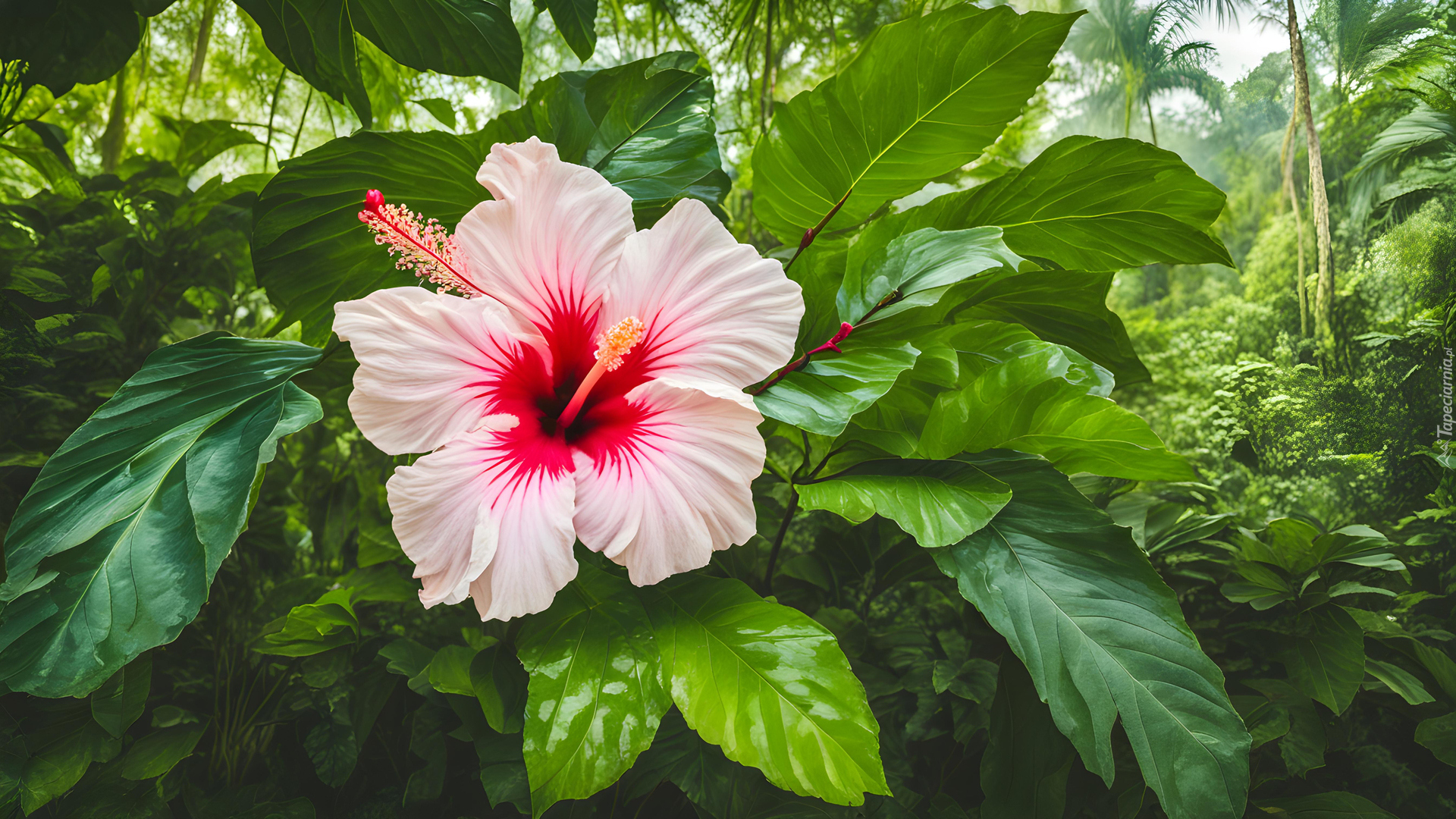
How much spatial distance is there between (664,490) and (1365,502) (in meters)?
0.86

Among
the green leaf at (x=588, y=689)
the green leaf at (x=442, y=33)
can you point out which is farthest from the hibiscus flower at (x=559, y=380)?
the green leaf at (x=442, y=33)

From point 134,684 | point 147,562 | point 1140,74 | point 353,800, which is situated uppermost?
point 1140,74

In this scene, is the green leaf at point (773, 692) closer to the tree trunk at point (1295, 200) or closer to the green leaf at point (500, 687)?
the green leaf at point (500, 687)

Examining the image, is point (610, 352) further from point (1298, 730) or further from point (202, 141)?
point (202, 141)

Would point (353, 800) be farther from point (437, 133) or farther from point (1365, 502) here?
point (1365, 502)

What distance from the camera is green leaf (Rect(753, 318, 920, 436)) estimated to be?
1.58 feet

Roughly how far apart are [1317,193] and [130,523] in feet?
4.06

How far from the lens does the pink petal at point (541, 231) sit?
45 cm

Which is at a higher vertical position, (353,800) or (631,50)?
(631,50)

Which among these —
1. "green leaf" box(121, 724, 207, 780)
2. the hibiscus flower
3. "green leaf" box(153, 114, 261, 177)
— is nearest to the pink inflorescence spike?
the hibiscus flower

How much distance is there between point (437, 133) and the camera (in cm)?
56

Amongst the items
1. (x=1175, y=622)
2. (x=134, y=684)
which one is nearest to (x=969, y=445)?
(x=1175, y=622)

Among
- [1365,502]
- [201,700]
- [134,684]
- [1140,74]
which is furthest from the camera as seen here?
[1140,74]

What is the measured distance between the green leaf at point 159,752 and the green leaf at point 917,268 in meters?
0.68
